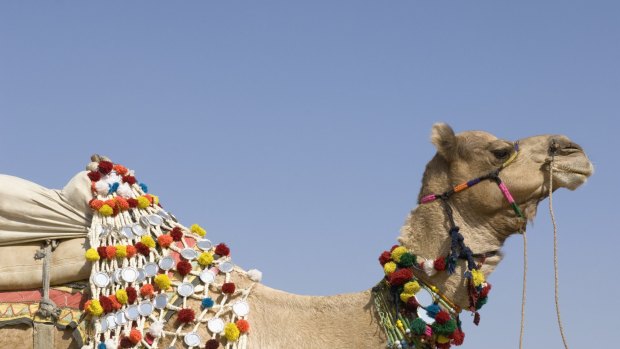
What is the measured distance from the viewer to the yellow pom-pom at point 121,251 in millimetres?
5281

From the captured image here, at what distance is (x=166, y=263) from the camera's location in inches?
209

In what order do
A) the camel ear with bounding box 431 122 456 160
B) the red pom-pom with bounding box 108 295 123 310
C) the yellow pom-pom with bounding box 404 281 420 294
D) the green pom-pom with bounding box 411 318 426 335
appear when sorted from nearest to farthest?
the green pom-pom with bounding box 411 318 426 335, the yellow pom-pom with bounding box 404 281 420 294, the red pom-pom with bounding box 108 295 123 310, the camel ear with bounding box 431 122 456 160

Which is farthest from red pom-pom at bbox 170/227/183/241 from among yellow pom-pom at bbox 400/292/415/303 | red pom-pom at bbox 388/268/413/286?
yellow pom-pom at bbox 400/292/415/303

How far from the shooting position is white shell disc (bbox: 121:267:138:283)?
5.23 metres

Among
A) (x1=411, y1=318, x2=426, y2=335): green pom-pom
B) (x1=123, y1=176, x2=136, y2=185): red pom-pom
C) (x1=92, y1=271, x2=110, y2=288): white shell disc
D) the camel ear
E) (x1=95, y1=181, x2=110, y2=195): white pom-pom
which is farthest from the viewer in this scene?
(x1=123, y1=176, x2=136, y2=185): red pom-pom

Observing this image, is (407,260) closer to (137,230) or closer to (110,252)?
(137,230)

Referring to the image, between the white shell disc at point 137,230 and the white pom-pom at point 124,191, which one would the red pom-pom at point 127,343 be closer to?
the white shell disc at point 137,230

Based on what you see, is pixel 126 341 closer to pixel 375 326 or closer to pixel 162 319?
pixel 162 319

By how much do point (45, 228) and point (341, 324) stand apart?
2135mm

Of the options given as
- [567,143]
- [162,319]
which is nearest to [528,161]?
[567,143]

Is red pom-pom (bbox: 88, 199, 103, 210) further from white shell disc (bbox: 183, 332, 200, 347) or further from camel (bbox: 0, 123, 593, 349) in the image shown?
white shell disc (bbox: 183, 332, 200, 347)

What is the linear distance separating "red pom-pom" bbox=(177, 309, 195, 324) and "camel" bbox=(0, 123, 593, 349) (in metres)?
0.10

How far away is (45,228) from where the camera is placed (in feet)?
18.2

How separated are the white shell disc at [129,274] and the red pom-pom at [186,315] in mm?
407
